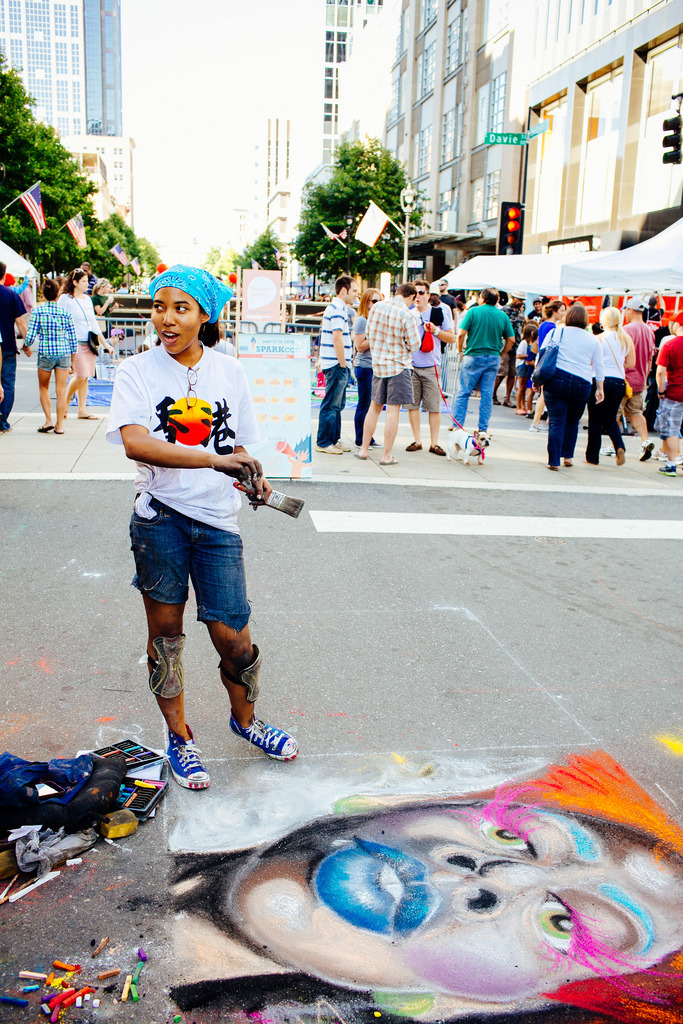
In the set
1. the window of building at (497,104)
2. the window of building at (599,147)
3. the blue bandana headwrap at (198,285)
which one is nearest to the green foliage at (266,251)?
the window of building at (497,104)

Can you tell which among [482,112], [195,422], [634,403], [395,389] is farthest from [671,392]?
[482,112]

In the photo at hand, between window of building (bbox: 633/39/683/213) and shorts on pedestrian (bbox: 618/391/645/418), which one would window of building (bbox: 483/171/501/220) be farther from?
shorts on pedestrian (bbox: 618/391/645/418)

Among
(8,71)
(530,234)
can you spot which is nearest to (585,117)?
(530,234)

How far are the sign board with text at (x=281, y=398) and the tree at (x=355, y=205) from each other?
33762mm

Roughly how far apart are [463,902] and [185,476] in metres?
1.65

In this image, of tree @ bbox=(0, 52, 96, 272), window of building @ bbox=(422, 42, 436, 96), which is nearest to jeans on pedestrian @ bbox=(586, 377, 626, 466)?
tree @ bbox=(0, 52, 96, 272)

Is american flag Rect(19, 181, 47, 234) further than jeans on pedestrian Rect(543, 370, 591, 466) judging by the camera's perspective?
Yes

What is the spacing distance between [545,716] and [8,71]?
41.2 meters

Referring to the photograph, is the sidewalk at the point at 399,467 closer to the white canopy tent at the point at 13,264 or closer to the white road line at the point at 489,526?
the white road line at the point at 489,526

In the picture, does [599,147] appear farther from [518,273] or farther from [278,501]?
[278,501]

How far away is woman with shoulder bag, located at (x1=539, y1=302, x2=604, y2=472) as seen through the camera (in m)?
9.26

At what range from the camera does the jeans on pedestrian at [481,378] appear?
33.3 feet

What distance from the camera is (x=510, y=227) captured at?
15.2 meters

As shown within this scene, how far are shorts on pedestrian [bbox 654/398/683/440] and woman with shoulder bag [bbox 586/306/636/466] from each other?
479mm
